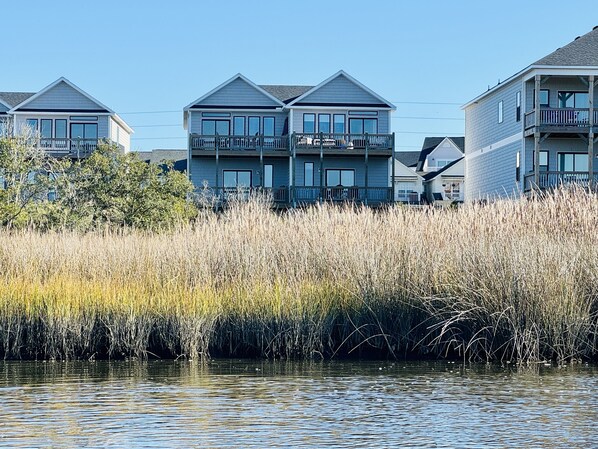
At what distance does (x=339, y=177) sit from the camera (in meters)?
48.8

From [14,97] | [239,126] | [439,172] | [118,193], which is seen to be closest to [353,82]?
[239,126]

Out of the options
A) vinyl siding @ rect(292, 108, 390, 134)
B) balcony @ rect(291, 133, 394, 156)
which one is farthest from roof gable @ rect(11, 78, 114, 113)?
balcony @ rect(291, 133, 394, 156)

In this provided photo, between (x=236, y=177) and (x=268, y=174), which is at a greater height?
(x=268, y=174)

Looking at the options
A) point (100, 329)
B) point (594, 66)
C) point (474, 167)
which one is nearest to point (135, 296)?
point (100, 329)

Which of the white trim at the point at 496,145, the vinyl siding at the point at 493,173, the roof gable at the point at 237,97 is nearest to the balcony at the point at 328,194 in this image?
the vinyl siding at the point at 493,173

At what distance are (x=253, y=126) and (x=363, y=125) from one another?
208 inches

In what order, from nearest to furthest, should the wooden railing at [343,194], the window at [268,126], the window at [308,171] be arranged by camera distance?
the wooden railing at [343,194] → the window at [308,171] → the window at [268,126]

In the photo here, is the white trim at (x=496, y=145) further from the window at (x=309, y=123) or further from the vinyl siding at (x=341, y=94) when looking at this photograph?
the window at (x=309, y=123)

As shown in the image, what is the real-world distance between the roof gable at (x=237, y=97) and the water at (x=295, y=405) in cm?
3446

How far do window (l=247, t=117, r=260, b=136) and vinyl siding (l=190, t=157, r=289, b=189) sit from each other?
132cm

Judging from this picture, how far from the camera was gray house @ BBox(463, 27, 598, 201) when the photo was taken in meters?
38.6

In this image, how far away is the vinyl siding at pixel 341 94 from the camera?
1912 inches

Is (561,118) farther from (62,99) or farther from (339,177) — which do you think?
(62,99)

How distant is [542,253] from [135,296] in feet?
21.0
